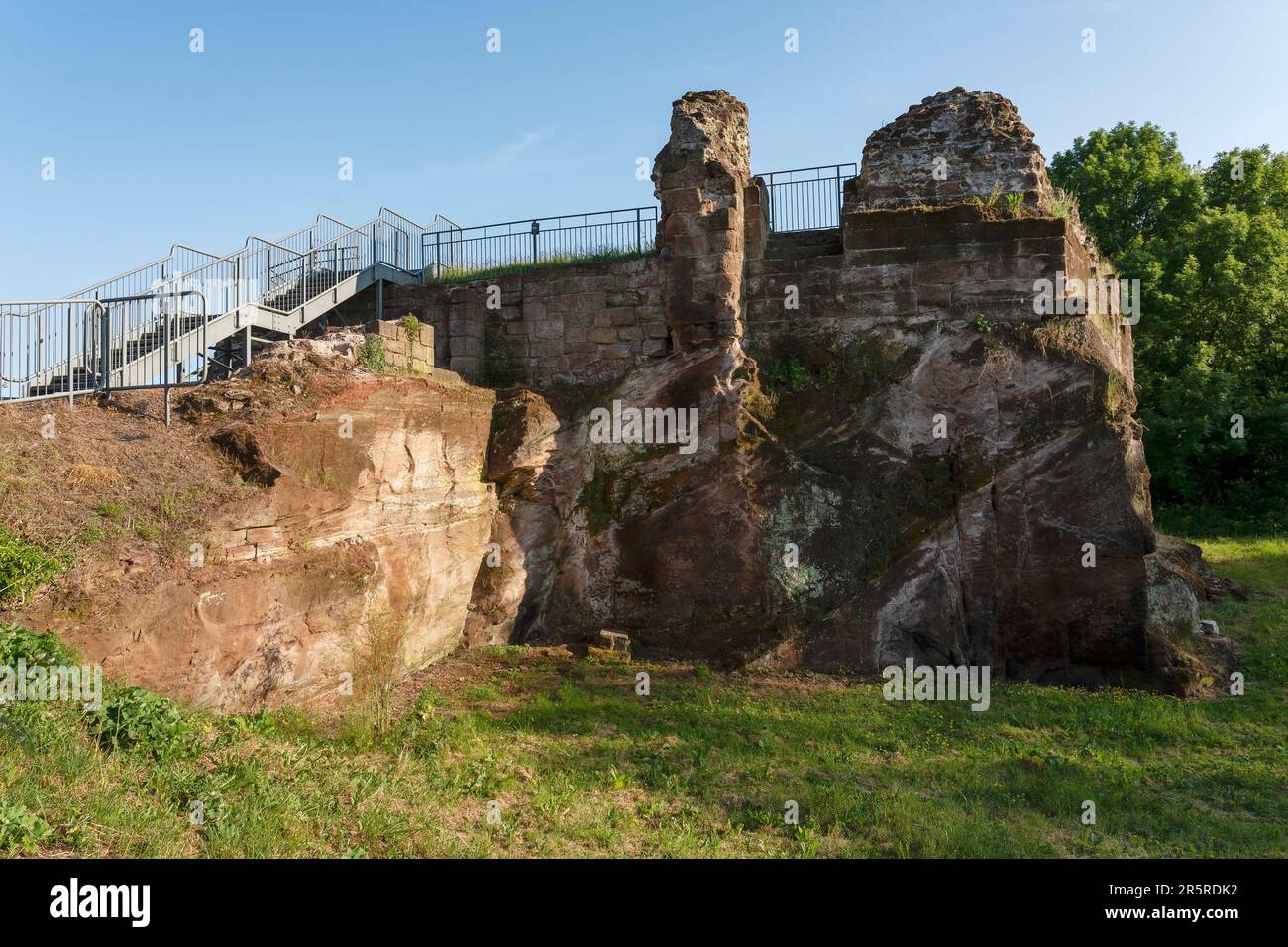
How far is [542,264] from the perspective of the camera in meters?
13.6

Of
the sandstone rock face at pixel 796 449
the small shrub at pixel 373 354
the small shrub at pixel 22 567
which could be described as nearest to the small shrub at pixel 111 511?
the small shrub at pixel 22 567

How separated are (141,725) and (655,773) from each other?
3808 mm

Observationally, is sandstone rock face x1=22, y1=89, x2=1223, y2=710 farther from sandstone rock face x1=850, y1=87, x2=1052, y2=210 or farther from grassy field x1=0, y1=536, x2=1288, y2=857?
grassy field x1=0, y1=536, x2=1288, y2=857

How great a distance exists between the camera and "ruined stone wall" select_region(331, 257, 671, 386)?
12109 millimetres

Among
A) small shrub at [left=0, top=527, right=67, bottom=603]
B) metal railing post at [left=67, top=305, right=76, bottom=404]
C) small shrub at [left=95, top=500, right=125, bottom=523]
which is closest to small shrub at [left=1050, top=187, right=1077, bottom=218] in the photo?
small shrub at [left=95, top=500, right=125, bottom=523]

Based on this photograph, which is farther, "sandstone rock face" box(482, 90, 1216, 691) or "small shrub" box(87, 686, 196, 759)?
"sandstone rock face" box(482, 90, 1216, 691)

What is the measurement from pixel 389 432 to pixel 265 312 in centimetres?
369

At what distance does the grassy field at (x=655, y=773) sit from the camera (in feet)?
16.8

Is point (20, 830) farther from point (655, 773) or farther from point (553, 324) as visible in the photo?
point (553, 324)

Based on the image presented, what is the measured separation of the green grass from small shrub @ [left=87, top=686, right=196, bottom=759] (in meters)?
8.29

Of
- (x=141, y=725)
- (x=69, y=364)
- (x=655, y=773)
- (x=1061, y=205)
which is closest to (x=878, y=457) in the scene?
(x=1061, y=205)

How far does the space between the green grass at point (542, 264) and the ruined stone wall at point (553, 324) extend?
0.39 meters

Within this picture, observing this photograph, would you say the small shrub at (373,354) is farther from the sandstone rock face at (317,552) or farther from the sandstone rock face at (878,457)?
the sandstone rock face at (878,457)

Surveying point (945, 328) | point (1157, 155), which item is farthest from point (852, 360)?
point (1157, 155)
